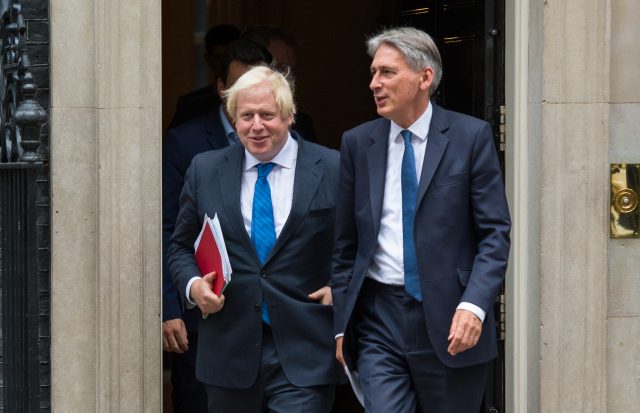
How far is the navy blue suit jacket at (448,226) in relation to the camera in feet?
17.9

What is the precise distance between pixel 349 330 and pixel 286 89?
0.98m

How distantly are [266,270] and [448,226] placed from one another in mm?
762

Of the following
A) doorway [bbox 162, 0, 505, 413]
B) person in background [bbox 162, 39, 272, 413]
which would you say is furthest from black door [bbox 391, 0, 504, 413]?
doorway [bbox 162, 0, 505, 413]

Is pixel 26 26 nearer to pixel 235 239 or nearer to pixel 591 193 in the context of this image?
pixel 235 239

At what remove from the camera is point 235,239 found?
5.77 meters

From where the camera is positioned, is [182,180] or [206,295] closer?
[206,295]

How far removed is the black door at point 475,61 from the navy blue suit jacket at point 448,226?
4.67 ft

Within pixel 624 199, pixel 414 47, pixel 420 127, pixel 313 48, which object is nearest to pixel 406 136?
pixel 420 127

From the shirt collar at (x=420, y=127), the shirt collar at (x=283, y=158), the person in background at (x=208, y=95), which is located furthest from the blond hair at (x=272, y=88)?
the person in background at (x=208, y=95)

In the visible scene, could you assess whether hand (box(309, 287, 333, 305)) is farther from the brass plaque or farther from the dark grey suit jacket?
the brass plaque

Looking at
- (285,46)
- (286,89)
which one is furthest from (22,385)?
(285,46)

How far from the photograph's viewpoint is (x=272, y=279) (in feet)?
18.8

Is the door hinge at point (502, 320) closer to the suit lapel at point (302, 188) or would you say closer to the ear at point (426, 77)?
the suit lapel at point (302, 188)

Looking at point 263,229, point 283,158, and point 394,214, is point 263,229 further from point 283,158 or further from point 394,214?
point 394,214
